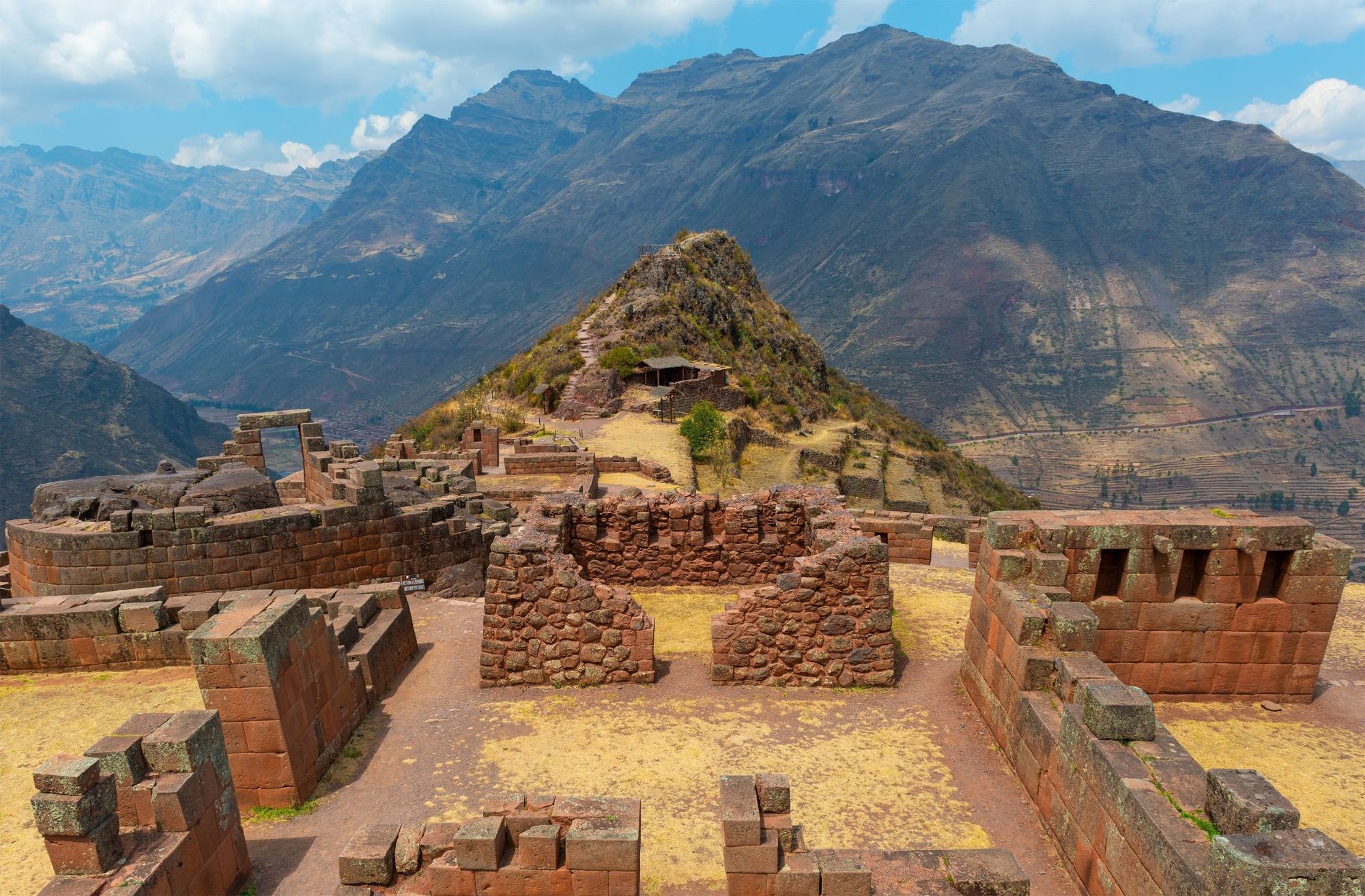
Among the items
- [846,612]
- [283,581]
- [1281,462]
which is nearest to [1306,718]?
[846,612]

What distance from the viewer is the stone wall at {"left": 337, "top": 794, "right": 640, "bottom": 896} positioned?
6094mm

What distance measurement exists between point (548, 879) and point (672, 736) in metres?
3.87

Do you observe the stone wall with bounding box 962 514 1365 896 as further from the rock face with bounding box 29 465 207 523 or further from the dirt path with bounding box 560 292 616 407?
the dirt path with bounding box 560 292 616 407

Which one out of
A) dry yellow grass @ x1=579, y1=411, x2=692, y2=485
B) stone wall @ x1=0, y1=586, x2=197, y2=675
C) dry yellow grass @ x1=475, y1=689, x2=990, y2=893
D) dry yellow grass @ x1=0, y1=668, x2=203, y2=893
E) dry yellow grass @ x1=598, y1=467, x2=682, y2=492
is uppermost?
stone wall @ x1=0, y1=586, x2=197, y2=675

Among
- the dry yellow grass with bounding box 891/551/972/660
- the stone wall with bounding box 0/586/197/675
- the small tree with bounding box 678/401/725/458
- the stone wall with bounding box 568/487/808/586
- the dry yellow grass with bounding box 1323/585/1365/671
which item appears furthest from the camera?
the small tree with bounding box 678/401/725/458

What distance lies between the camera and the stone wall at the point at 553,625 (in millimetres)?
10898

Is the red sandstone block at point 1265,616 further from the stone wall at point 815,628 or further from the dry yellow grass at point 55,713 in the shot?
the dry yellow grass at point 55,713

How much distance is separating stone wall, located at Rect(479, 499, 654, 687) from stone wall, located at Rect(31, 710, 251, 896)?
4268 mm

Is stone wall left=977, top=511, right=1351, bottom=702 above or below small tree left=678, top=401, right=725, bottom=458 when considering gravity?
above

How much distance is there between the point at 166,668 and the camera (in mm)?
11328

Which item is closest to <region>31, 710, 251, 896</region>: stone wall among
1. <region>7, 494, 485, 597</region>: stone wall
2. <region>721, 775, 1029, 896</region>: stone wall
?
<region>721, 775, 1029, 896</region>: stone wall

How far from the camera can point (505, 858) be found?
20.4 feet

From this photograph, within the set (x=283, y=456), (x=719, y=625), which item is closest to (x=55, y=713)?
(x=719, y=625)

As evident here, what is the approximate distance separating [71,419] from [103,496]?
125132 millimetres
